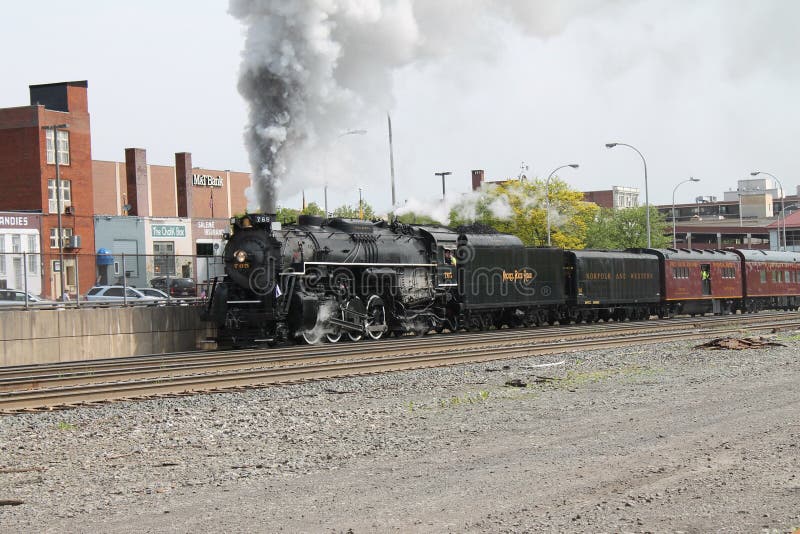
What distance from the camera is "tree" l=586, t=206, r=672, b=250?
313 ft

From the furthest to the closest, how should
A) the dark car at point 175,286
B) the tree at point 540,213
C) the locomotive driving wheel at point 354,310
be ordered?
the tree at point 540,213, the dark car at point 175,286, the locomotive driving wheel at point 354,310

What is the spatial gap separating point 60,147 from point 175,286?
33.6 meters

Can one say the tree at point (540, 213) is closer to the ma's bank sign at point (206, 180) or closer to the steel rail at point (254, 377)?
the ma's bank sign at point (206, 180)

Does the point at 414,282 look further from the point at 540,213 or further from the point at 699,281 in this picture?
the point at 540,213

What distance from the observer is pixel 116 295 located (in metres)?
30.7

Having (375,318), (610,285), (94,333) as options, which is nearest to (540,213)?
(610,285)

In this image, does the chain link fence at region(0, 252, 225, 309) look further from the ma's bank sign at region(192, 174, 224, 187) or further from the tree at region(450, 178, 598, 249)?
the ma's bank sign at region(192, 174, 224, 187)

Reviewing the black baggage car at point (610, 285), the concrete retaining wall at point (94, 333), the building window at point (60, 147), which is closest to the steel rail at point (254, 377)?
the concrete retaining wall at point (94, 333)

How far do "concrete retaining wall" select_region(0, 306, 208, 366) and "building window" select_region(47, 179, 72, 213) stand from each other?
108 ft

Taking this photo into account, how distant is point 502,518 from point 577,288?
3155 centimetres

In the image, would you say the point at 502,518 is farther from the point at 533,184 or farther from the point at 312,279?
the point at 533,184

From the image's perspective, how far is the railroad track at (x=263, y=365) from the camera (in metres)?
16.7

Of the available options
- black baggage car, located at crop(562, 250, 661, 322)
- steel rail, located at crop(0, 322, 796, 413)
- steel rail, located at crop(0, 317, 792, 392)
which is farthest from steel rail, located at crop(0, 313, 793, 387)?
black baggage car, located at crop(562, 250, 661, 322)

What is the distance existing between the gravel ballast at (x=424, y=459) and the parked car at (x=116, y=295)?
14.0 m
